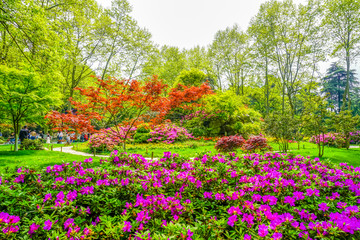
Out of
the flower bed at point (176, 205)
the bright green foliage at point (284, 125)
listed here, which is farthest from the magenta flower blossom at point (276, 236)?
the bright green foliage at point (284, 125)

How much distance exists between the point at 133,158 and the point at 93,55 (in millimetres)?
16856

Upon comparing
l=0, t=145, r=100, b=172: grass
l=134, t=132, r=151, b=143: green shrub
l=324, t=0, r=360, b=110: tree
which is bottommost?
l=0, t=145, r=100, b=172: grass

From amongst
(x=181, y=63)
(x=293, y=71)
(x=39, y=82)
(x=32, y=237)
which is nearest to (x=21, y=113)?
(x=39, y=82)

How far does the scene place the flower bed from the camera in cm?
152

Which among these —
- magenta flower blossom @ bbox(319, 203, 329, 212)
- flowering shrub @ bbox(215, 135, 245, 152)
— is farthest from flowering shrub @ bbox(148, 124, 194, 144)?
magenta flower blossom @ bbox(319, 203, 329, 212)

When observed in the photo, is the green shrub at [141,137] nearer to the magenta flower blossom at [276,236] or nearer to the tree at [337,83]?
the magenta flower blossom at [276,236]

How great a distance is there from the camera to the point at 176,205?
195 centimetres

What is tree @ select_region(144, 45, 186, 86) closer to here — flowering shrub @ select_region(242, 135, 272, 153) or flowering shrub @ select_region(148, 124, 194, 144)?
flowering shrub @ select_region(148, 124, 194, 144)

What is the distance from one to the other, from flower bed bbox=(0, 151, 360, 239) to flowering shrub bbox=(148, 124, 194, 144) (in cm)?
900

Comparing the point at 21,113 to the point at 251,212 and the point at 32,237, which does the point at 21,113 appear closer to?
the point at 32,237

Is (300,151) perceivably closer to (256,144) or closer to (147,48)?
(256,144)

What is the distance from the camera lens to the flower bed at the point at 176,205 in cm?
152

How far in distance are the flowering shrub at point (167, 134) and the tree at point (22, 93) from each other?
6249mm

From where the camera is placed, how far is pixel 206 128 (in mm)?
14766
